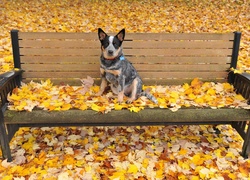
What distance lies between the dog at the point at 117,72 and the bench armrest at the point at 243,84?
1119mm

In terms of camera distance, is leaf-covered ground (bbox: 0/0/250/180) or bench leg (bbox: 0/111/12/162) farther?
leaf-covered ground (bbox: 0/0/250/180)

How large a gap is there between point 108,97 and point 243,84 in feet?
5.54

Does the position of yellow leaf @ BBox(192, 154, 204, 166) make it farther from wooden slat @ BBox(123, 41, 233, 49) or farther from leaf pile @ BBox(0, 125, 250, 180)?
wooden slat @ BBox(123, 41, 233, 49)

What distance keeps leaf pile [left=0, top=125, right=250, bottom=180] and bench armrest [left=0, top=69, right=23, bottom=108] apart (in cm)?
70

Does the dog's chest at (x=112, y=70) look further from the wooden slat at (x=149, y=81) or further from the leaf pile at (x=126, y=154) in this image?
the leaf pile at (x=126, y=154)

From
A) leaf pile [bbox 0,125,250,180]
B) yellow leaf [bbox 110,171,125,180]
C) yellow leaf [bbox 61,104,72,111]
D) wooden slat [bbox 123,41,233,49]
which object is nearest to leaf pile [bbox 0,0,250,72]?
wooden slat [bbox 123,41,233,49]

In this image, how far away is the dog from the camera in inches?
122

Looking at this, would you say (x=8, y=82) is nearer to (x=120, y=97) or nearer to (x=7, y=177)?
(x=7, y=177)

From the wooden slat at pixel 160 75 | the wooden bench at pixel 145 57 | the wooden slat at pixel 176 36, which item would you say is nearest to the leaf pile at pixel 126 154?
the wooden bench at pixel 145 57

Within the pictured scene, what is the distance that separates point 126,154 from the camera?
3.30 meters

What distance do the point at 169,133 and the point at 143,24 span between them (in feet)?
18.5

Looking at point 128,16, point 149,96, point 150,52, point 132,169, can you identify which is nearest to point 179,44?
point 150,52

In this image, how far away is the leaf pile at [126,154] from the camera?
2.99 m

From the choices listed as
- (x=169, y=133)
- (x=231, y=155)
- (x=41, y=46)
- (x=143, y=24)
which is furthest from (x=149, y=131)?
(x=143, y=24)
